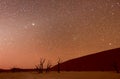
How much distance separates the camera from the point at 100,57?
75.9 meters

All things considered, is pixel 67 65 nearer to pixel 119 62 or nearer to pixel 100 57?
pixel 100 57

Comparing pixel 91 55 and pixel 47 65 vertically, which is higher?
pixel 91 55

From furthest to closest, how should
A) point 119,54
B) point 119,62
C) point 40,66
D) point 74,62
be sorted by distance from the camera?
1. point 74,62
2. point 119,54
3. point 119,62
4. point 40,66

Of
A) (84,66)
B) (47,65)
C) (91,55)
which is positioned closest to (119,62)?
(84,66)

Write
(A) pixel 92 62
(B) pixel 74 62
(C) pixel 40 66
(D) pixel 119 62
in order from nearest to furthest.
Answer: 1. (C) pixel 40 66
2. (D) pixel 119 62
3. (A) pixel 92 62
4. (B) pixel 74 62

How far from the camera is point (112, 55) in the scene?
71.0m

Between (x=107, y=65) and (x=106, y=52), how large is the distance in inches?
386

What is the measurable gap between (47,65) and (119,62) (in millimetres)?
28239

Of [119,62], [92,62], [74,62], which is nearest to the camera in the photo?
[119,62]

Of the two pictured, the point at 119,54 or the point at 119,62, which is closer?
the point at 119,62

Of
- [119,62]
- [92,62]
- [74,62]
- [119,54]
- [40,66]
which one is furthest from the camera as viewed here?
[74,62]

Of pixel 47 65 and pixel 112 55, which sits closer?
pixel 47 65

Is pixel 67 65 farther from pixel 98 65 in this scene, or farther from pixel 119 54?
pixel 119 54

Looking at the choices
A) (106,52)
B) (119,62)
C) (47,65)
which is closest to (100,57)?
(106,52)
